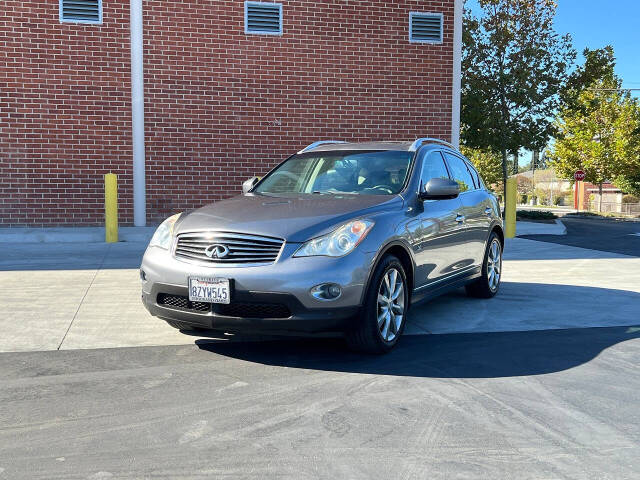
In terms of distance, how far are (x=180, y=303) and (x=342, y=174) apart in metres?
2.05

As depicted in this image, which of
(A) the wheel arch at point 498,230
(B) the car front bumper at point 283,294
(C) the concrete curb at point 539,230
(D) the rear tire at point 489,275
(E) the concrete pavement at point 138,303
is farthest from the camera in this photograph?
(C) the concrete curb at point 539,230

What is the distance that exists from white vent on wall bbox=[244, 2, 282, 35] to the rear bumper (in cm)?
1104

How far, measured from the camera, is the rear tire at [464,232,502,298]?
7496 mm

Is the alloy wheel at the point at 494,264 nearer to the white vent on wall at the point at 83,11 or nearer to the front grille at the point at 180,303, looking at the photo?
the front grille at the point at 180,303

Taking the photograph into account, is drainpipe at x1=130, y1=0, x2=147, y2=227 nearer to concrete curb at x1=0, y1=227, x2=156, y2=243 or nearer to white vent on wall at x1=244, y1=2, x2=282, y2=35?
concrete curb at x1=0, y1=227, x2=156, y2=243

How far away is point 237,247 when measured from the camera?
188 inches

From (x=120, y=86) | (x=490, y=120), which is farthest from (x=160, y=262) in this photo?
(x=490, y=120)

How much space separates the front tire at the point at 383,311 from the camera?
4.85 m

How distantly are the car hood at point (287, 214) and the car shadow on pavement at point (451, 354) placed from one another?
98 cm

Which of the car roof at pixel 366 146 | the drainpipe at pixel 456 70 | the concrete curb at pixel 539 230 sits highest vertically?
the drainpipe at pixel 456 70

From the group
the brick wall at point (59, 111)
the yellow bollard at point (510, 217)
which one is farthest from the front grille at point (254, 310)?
the yellow bollard at point (510, 217)

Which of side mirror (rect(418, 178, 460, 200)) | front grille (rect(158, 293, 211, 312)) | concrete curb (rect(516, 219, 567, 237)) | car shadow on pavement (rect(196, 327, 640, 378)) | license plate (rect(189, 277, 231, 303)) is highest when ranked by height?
side mirror (rect(418, 178, 460, 200))

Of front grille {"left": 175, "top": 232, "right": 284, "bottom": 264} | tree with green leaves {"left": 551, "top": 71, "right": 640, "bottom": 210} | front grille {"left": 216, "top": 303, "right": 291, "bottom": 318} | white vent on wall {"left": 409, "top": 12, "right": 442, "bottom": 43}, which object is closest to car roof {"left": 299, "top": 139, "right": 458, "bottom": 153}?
front grille {"left": 175, "top": 232, "right": 284, "bottom": 264}

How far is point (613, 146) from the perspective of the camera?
4353 centimetres
